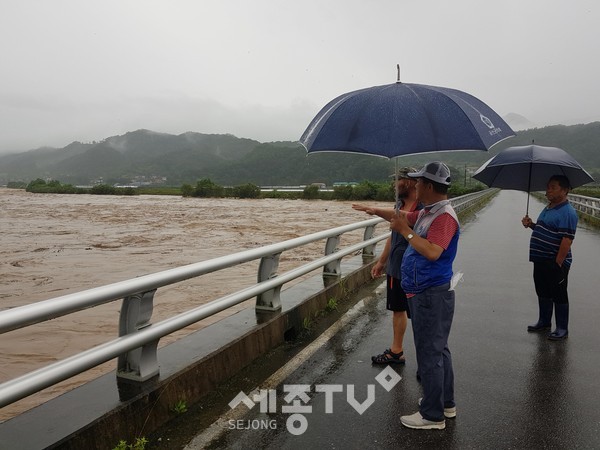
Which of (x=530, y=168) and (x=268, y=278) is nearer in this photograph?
(x=268, y=278)

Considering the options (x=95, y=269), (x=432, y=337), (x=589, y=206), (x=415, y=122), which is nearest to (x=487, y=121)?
(x=415, y=122)

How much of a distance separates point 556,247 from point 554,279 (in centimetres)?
34

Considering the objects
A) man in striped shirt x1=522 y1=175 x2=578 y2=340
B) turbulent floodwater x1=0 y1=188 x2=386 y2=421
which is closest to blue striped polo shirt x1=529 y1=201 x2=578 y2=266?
man in striped shirt x1=522 y1=175 x2=578 y2=340

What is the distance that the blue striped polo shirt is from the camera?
4820 millimetres

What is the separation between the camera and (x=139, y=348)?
3.25 m

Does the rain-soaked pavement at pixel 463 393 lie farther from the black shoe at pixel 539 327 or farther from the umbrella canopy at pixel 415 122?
the umbrella canopy at pixel 415 122

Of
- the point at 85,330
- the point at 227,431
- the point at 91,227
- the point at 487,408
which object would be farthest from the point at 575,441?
the point at 91,227

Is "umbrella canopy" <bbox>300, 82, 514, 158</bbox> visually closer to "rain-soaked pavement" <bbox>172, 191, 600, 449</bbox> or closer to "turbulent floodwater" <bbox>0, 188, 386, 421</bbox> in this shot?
"rain-soaked pavement" <bbox>172, 191, 600, 449</bbox>

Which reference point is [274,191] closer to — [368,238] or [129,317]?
[368,238]

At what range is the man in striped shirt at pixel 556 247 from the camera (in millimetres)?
4832

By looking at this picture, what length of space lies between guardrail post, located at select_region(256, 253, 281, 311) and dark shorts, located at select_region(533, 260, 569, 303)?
2.82 meters

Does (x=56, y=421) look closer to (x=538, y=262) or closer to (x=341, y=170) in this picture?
(x=538, y=262)

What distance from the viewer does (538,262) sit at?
5.08m

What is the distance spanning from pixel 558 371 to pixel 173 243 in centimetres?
1703
